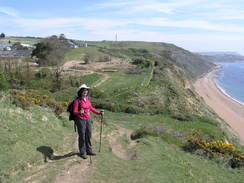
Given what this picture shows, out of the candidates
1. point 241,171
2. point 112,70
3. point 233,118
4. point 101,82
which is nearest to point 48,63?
point 112,70

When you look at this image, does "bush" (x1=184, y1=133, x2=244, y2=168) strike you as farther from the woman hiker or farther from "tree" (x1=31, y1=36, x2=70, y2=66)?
"tree" (x1=31, y1=36, x2=70, y2=66)

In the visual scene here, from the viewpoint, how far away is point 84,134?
7.87 meters

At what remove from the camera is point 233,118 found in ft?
123

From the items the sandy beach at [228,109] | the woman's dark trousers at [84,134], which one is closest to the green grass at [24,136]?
the woman's dark trousers at [84,134]

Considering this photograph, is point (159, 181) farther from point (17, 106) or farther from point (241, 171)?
point (17, 106)

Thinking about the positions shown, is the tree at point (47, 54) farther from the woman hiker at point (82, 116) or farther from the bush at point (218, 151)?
the woman hiker at point (82, 116)

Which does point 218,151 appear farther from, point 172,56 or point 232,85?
point 172,56

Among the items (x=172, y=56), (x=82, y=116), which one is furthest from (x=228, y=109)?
(x=172, y=56)

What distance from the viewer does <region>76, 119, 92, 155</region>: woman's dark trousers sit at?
7.74 m

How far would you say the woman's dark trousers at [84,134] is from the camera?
7.74 metres

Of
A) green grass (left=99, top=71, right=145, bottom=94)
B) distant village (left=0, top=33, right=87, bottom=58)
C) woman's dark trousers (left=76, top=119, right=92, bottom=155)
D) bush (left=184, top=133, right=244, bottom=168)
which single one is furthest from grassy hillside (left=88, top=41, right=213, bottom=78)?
woman's dark trousers (left=76, top=119, right=92, bottom=155)

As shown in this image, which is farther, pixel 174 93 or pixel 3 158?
pixel 174 93

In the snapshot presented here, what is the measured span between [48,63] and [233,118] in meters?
32.2

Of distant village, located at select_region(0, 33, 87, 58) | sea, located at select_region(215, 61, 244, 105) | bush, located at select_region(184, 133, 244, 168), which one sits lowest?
sea, located at select_region(215, 61, 244, 105)
